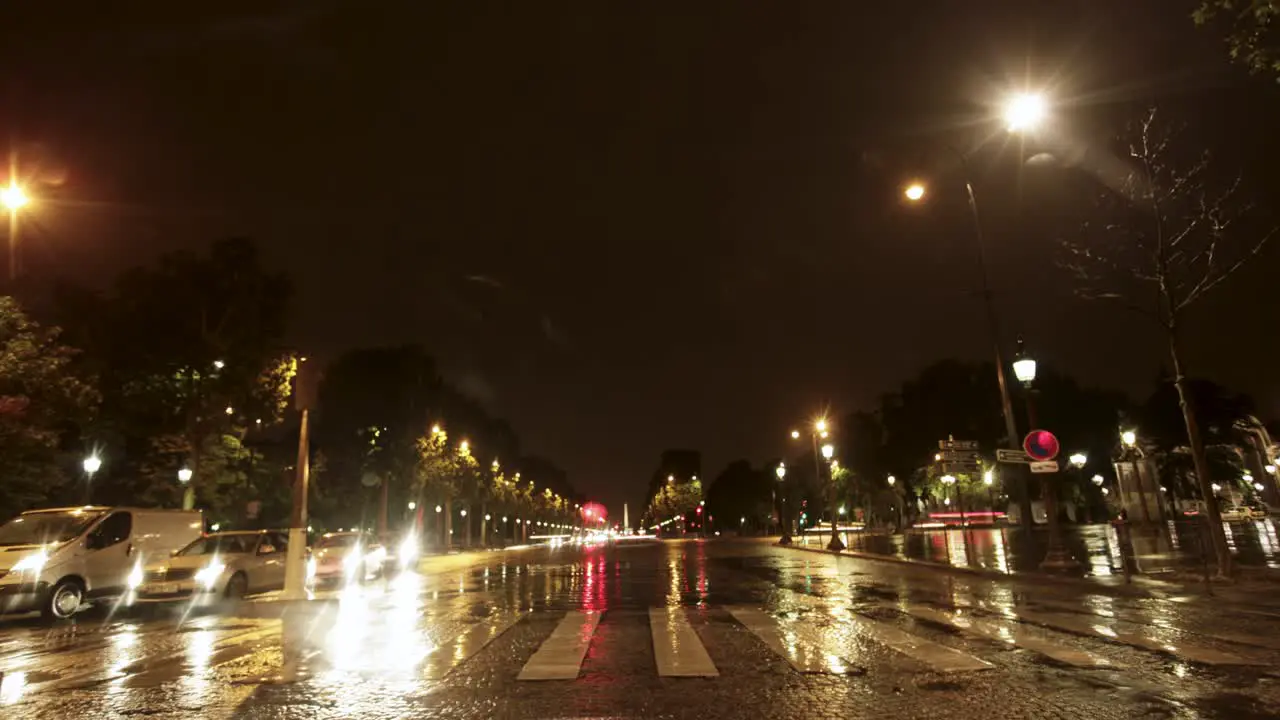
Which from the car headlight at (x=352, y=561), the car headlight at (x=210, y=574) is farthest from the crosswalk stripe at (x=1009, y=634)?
the car headlight at (x=352, y=561)

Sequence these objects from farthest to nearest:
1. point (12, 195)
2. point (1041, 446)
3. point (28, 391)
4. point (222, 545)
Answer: point (28, 391) → point (222, 545) → point (1041, 446) → point (12, 195)

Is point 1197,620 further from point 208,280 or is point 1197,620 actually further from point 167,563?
point 208,280

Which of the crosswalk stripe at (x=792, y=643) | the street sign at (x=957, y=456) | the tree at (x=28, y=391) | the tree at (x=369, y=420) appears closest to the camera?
the crosswalk stripe at (x=792, y=643)

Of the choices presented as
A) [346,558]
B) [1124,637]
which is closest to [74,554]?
[346,558]

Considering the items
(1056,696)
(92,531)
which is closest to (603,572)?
(92,531)

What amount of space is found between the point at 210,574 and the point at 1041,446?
19606mm

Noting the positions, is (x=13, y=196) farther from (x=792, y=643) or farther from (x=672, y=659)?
(x=792, y=643)

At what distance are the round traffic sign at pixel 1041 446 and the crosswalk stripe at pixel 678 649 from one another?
412 inches

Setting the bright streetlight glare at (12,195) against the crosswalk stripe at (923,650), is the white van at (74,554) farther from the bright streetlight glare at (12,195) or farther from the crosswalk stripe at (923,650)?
the crosswalk stripe at (923,650)

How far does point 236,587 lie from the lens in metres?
18.6

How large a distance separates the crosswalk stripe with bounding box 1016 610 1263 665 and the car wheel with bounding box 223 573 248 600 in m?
16.9

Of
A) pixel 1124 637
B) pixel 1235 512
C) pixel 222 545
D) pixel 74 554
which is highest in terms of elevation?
pixel 1235 512

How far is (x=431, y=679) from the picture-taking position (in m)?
7.37

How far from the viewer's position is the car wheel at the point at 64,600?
15.4 m
